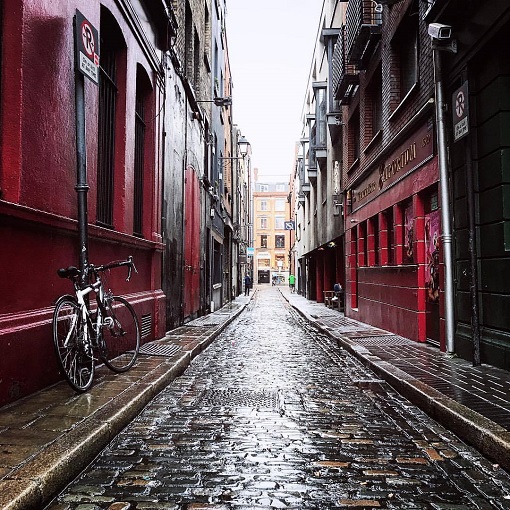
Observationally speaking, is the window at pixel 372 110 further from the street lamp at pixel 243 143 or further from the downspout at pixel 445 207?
the street lamp at pixel 243 143

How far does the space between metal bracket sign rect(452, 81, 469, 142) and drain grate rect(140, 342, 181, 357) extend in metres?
4.86

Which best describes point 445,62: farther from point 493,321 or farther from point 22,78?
point 22,78

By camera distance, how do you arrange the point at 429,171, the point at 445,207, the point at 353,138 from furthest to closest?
the point at 353,138, the point at 429,171, the point at 445,207

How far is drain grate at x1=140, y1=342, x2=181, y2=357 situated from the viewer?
763cm

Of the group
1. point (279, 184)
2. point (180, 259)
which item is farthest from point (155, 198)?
point (279, 184)

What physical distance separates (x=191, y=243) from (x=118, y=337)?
306 inches

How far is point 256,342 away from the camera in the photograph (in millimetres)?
10508

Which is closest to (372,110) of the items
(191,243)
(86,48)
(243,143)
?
(191,243)

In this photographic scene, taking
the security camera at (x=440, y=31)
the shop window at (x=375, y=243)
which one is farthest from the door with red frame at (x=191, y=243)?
the security camera at (x=440, y=31)

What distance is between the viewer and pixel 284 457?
3.61m

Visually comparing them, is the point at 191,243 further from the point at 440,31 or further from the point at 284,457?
the point at 284,457

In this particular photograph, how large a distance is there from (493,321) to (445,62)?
3.84 metres

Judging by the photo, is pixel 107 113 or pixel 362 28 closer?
pixel 107 113

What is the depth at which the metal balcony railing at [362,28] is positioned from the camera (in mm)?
12047
